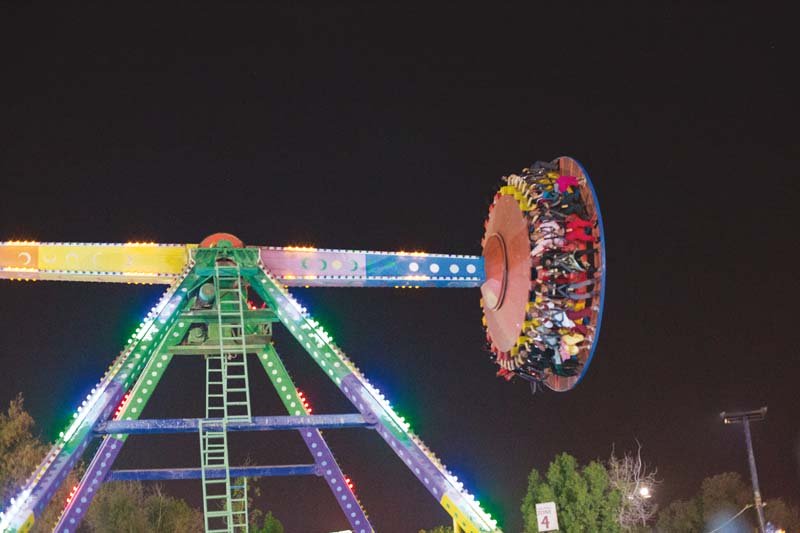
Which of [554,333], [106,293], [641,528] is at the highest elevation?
[106,293]

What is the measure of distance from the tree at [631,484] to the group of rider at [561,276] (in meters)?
18.2

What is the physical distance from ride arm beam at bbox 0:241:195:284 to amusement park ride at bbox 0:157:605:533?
0.04ft

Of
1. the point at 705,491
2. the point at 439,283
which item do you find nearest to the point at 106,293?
the point at 439,283

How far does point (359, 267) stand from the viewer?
1348 cm

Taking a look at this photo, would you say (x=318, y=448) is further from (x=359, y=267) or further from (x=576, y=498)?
(x=576, y=498)

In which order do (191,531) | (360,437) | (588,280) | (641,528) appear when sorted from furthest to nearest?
(641,528), (360,437), (191,531), (588,280)

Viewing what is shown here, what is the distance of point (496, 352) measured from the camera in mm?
13781

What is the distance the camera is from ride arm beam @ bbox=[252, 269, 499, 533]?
10.1m

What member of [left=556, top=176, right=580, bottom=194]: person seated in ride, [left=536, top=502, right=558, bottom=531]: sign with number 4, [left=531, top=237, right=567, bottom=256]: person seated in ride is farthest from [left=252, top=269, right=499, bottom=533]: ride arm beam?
[left=536, top=502, right=558, bottom=531]: sign with number 4

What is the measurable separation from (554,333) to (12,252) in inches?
285

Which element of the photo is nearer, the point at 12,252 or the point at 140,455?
the point at 12,252

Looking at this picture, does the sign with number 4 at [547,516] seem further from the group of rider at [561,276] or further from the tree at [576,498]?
the tree at [576,498]

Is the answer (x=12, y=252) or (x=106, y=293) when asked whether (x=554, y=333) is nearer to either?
(x=12, y=252)

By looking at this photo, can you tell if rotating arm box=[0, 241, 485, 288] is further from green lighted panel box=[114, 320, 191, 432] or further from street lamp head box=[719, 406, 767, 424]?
street lamp head box=[719, 406, 767, 424]
